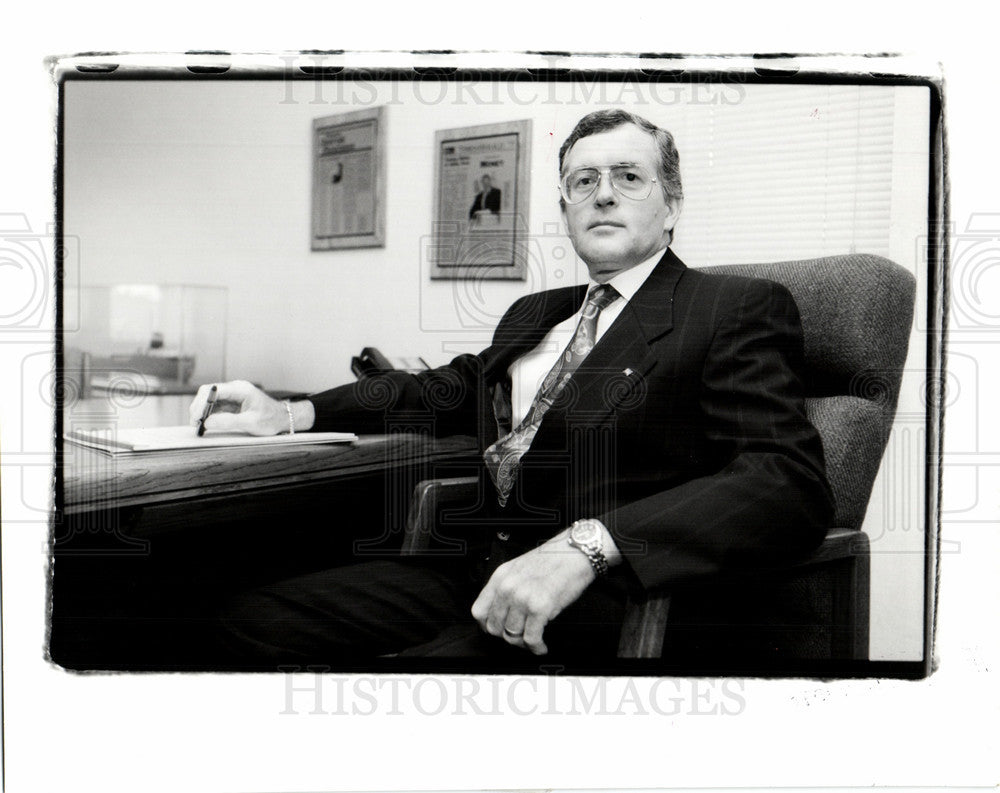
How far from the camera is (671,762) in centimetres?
148

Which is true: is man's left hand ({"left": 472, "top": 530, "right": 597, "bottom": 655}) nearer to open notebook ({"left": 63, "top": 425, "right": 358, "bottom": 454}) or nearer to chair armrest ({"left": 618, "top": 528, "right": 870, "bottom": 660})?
chair armrest ({"left": 618, "top": 528, "right": 870, "bottom": 660})

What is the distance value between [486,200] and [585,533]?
1.71ft

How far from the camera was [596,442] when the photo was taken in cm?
141

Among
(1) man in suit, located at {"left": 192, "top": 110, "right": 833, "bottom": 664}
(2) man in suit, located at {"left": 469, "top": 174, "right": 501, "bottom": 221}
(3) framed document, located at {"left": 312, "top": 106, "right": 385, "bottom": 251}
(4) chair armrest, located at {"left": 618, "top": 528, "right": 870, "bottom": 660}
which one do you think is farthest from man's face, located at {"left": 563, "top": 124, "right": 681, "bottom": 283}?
(4) chair armrest, located at {"left": 618, "top": 528, "right": 870, "bottom": 660}

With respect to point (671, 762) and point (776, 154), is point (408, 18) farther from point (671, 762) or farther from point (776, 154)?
point (671, 762)

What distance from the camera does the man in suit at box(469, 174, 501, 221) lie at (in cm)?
143

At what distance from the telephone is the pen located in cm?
21

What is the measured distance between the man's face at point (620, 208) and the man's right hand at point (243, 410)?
533 millimetres

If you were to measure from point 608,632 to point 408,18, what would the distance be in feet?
3.20

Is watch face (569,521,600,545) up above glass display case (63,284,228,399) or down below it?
below

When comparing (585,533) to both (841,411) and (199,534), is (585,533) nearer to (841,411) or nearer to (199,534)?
(841,411)

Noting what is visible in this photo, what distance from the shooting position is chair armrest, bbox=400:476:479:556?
1.44m

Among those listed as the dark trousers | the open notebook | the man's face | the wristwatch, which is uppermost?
the man's face

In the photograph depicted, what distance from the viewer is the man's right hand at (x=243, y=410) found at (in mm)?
1439
